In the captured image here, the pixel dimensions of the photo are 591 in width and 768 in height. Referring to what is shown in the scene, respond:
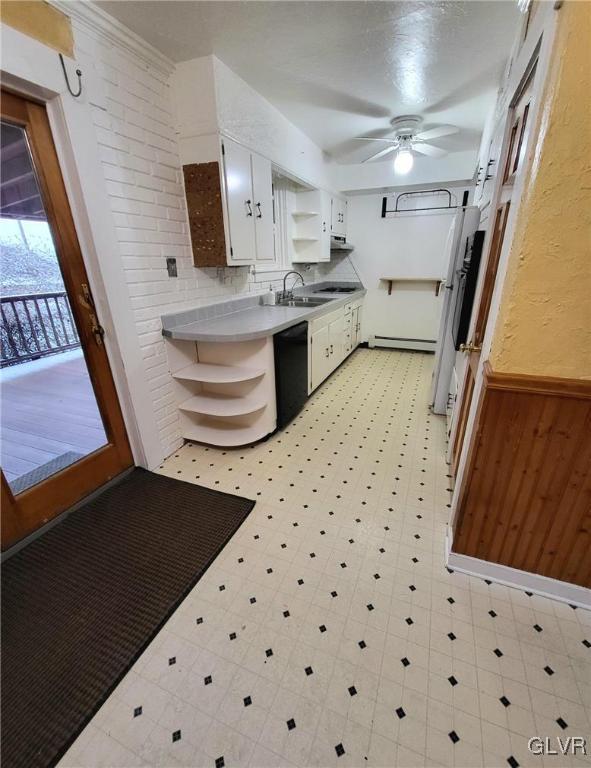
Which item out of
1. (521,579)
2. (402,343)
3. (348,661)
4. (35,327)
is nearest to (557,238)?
(521,579)

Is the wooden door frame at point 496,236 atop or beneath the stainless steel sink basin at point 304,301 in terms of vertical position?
atop

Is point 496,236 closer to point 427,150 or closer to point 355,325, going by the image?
point 427,150

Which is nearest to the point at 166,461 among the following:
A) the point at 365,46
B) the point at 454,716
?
the point at 454,716

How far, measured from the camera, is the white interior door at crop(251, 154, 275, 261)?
262 centimetres

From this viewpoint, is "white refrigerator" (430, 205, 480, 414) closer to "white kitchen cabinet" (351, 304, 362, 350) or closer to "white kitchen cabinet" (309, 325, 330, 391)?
"white kitchen cabinet" (309, 325, 330, 391)

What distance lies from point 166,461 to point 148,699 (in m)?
1.50

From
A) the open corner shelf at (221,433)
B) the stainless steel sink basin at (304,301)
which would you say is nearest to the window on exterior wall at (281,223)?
the stainless steel sink basin at (304,301)

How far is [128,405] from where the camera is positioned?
86.4 inches

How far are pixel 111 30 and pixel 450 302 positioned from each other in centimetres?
284

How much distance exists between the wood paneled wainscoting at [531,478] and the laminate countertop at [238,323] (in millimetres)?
1474

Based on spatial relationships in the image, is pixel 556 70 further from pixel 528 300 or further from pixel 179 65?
pixel 179 65

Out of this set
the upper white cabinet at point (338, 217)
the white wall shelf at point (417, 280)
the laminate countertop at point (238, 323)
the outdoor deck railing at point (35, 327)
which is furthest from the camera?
the white wall shelf at point (417, 280)

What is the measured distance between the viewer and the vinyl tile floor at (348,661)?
3.34ft

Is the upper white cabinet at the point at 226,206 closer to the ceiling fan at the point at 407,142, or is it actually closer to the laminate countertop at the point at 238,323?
the laminate countertop at the point at 238,323
